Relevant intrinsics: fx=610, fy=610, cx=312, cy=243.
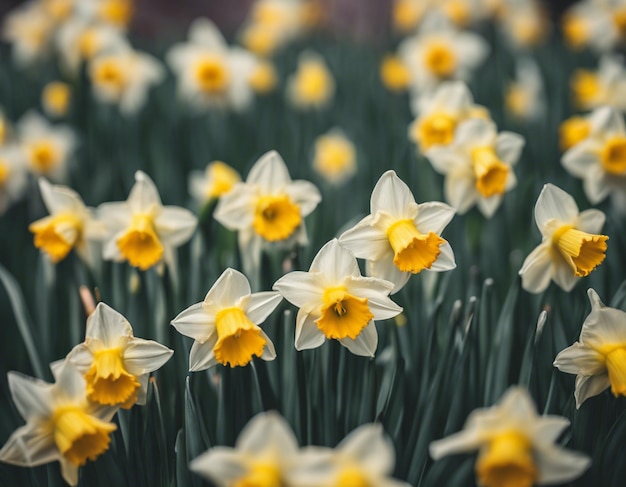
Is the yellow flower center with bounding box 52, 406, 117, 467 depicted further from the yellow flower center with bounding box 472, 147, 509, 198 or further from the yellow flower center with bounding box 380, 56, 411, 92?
the yellow flower center with bounding box 380, 56, 411, 92

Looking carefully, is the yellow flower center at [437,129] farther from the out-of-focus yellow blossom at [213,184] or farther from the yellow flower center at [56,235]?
the yellow flower center at [56,235]

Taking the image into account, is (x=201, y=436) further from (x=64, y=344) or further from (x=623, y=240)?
(x=623, y=240)

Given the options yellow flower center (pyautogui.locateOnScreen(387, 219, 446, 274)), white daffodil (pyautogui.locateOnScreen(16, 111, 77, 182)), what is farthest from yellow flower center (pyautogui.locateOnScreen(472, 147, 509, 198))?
white daffodil (pyautogui.locateOnScreen(16, 111, 77, 182))

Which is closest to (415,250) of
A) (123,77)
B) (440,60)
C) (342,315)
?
(342,315)

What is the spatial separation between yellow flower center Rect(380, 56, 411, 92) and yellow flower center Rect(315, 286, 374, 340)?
6.28ft

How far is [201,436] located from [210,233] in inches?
22.8

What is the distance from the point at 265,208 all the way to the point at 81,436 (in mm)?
607

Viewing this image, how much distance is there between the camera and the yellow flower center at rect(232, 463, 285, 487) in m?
0.80

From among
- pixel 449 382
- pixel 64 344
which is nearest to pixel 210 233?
pixel 64 344

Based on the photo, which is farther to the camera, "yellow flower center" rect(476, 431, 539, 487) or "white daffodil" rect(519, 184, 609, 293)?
"white daffodil" rect(519, 184, 609, 293)

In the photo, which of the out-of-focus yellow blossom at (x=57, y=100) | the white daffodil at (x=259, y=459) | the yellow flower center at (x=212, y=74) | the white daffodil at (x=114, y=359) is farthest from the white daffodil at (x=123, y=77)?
the white daffodil at (x=259, y=459)

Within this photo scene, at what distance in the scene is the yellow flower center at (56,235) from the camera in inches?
56.8

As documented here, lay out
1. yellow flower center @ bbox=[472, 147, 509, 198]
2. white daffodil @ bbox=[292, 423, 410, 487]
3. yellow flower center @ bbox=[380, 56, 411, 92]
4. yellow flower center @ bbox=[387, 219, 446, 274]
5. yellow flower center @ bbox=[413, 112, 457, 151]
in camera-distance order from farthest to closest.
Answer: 1. yellow flower center @ bbox=[380, 56, 411, 92]
2. yellow flower center @ bbox=[413, 112, 457, 151]
3. yellow flower center @ bbox=[472, 147, 509, 198]
4. yellow flower center @ bbox=[387, 219, 446, 274]
5. white daffodil @ bbox=[292, 423, 410, 487]

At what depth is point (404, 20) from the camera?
12.2ft
